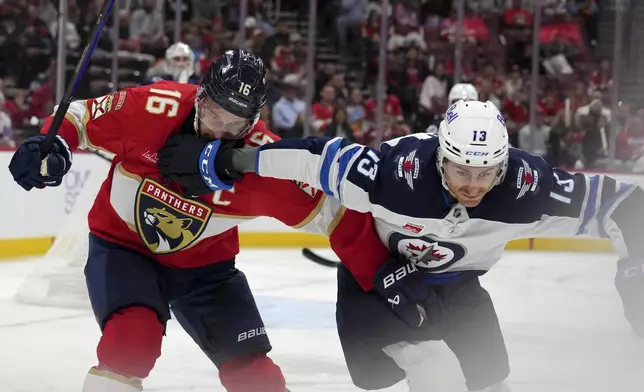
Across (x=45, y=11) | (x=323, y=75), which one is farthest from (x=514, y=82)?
(x=45, y=11)

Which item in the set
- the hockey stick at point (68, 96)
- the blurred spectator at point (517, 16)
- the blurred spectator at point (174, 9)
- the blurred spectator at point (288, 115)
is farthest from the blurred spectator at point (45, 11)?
the hockey stick at point (68, 96)

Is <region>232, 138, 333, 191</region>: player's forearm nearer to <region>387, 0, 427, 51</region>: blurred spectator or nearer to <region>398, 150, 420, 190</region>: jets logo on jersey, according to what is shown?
<region>398, 150, 420, 190</region>: jets logo on jersey

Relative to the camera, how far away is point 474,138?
232cm

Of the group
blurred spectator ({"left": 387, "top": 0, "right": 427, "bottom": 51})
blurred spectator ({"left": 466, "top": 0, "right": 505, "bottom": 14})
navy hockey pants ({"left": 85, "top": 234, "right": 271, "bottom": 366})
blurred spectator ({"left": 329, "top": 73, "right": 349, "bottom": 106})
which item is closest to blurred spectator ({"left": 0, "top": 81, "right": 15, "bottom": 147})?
blurred spectator ({"left": 329, "top": 73, "right": 349, "bottom": 106})

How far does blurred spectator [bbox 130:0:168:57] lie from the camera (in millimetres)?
8406

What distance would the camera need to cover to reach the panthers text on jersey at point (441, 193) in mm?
2416

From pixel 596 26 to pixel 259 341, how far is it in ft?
23.6

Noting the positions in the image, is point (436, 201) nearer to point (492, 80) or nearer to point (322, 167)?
point (322, 167)

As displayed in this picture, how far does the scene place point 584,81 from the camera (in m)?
9.00

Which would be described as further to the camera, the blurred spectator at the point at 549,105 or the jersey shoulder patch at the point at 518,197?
the blurred spectator at the point at 549,105

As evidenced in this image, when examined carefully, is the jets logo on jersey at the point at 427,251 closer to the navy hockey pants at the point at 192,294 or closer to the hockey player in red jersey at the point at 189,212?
the hockey player in red jersey at the point at 189,212

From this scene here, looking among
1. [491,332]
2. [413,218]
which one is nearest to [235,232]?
[413,218]

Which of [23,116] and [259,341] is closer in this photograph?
[259,341]

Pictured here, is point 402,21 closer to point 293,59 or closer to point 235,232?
point 293,59
